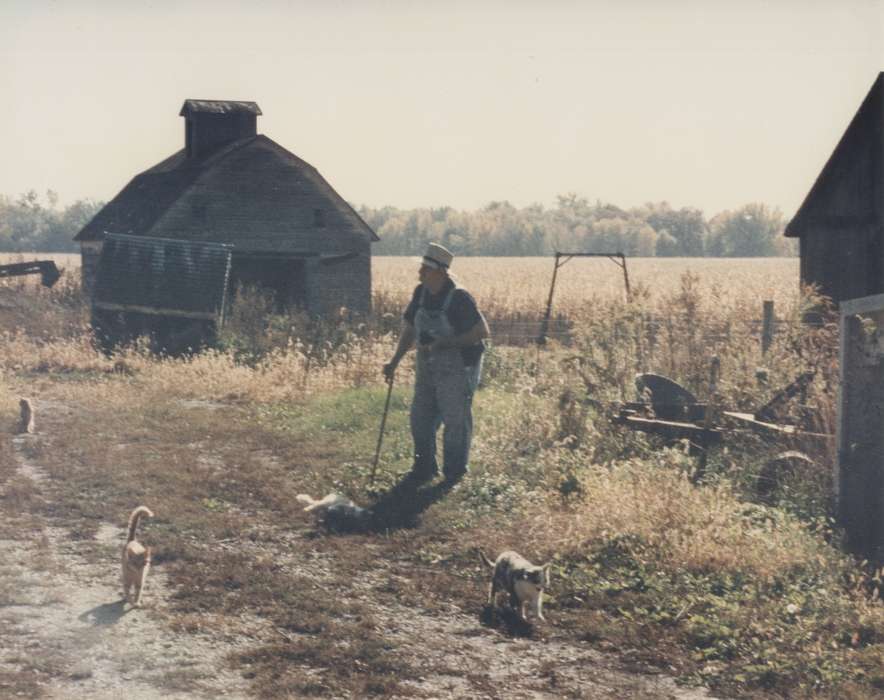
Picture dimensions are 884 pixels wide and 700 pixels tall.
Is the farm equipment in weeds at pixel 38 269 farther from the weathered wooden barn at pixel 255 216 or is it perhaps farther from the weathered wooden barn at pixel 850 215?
the weathered wooden barn at pixel 850 215

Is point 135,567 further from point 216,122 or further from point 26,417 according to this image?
point 216,122

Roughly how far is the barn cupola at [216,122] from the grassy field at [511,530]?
44.6 feet

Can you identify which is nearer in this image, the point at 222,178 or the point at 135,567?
the point at 135,567

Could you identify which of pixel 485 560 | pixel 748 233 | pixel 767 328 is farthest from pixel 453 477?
pixel 748 233

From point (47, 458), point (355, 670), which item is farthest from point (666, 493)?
point (47, 458)

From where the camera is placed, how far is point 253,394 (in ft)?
52.7

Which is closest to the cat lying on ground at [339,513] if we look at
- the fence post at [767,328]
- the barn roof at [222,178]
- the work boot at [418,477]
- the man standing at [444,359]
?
the work boot at [418,477]

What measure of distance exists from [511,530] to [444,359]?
1.97 meters

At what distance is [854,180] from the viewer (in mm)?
14992

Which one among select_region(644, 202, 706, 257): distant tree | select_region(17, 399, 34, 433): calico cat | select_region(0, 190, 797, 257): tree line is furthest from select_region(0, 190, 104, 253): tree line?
select_region(17, 399, 34, 433): calico cat

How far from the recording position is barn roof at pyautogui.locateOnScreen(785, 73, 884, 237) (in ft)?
47.4

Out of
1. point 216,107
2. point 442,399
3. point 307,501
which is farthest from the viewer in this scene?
point 216,107

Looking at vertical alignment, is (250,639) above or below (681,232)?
below

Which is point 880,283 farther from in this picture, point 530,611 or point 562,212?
point 562,212
